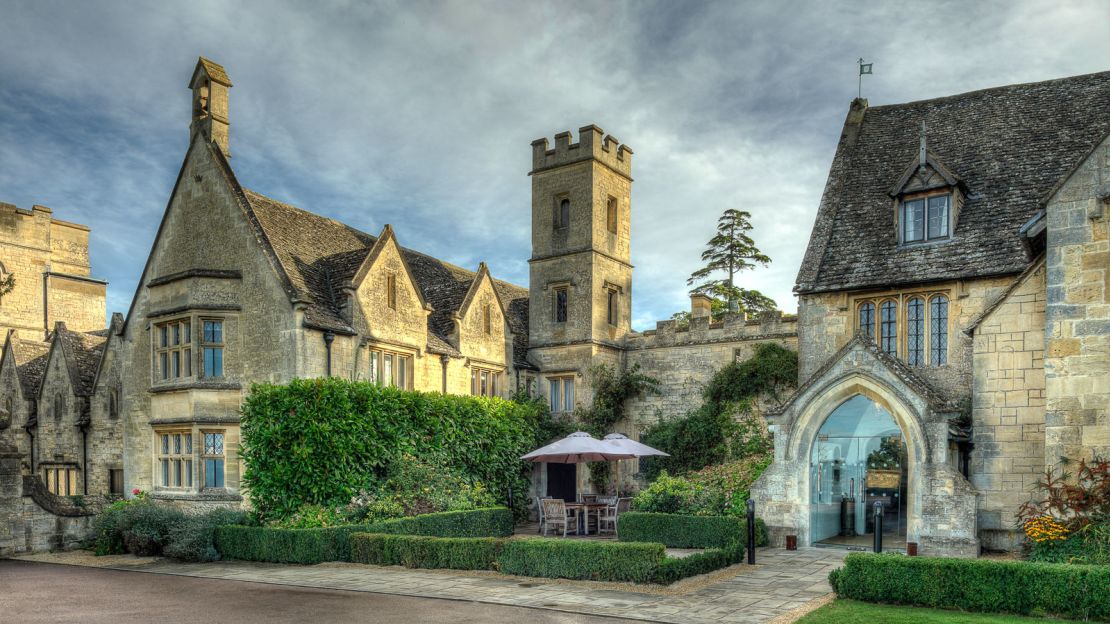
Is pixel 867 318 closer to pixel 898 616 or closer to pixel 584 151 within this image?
pixel 898 616

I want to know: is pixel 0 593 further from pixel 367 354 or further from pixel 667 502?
pixel 667 502

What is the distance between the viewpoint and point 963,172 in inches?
896

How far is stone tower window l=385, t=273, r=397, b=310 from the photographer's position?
86.4 feet

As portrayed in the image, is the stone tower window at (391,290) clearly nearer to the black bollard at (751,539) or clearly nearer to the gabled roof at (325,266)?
the gabled roof at (325,266)

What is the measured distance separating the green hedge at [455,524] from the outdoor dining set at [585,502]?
1223mm

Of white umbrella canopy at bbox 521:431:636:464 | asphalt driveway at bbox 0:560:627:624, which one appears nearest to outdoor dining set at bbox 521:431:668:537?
white umbrella canopy at bbox 521:431:636:464

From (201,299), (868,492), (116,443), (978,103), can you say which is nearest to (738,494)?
(868,492)

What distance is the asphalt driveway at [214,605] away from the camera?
1290 cm

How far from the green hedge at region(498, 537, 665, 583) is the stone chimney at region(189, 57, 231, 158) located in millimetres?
15751

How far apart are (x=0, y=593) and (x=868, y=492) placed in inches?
732

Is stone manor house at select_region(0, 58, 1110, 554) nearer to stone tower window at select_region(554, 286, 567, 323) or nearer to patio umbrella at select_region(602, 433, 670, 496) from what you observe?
stone tower window at select_region(554, 286, 567, 323)

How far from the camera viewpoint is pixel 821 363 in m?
22.4

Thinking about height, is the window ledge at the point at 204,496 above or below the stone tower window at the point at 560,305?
below

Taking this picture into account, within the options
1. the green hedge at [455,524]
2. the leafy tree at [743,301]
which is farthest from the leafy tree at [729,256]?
the green hedge at [455,524]
